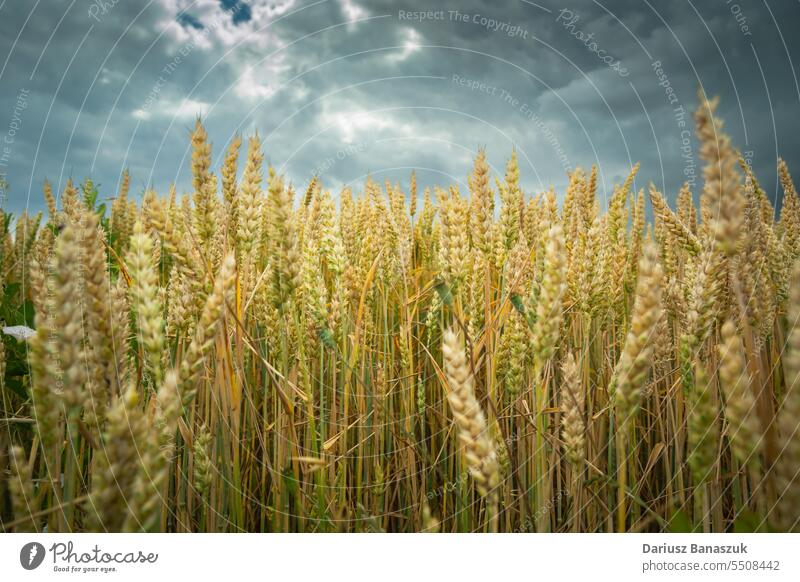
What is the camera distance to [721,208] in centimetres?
70

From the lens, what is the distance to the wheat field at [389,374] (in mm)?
658

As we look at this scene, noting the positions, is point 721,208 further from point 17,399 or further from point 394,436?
point 17,399

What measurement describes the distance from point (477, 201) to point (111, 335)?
973mm
